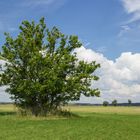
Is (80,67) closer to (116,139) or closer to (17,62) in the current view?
(17,62)

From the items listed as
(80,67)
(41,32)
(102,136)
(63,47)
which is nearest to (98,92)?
(80,67)

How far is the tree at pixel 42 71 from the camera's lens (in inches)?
1677

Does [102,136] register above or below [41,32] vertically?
below

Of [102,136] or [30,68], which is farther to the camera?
[30,68]

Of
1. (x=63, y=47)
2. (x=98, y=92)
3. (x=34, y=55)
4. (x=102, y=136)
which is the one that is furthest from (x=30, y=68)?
(x=102, y=136)

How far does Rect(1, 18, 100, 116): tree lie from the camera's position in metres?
42.6

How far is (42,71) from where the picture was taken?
42656 millimetres

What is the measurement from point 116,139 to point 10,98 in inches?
1004

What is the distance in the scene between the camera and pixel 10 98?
45.8m

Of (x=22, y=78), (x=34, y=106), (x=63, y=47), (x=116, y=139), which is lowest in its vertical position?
(x=116, y=139)

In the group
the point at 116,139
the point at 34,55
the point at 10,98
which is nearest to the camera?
the point at 116,139

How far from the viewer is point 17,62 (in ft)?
146

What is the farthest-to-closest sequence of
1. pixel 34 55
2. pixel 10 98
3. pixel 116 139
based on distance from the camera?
pixel 10 98 → pixel 34 55 → pixel 116 139

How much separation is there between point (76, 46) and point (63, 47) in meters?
1.59
